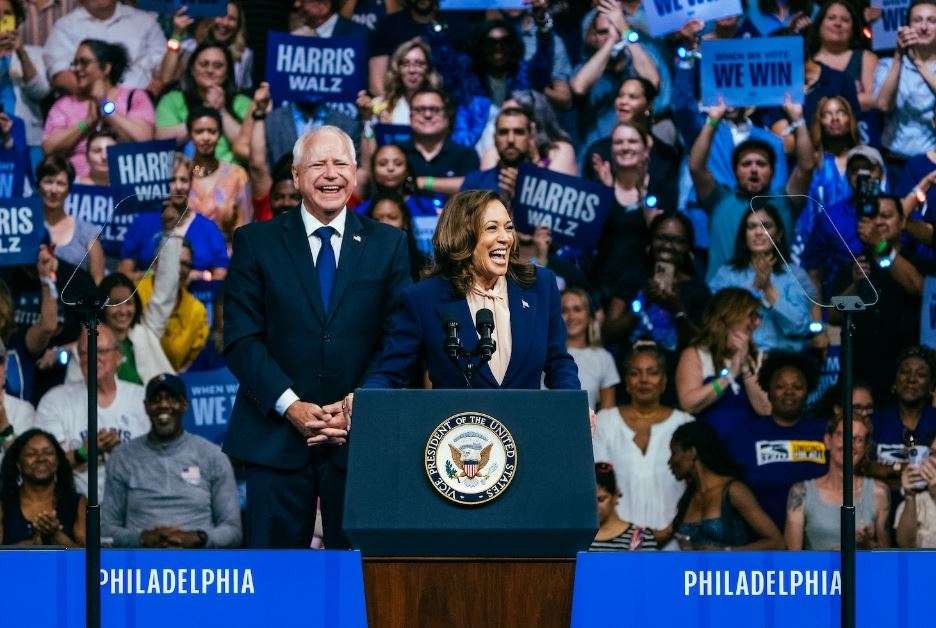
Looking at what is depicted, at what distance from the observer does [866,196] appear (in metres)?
7.32

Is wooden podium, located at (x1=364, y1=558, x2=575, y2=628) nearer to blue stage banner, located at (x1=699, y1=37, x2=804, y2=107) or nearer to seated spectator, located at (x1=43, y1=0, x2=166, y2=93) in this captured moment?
blue stage banner, located at (x1=699, y1=37, x2=804, y2=107)

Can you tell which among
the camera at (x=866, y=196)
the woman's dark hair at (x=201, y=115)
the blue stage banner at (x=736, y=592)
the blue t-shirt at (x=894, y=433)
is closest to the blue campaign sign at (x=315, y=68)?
the woman's dark hair at (x=201, y=115)

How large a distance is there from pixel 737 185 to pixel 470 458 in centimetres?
390

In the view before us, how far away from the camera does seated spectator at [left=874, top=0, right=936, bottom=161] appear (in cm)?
736

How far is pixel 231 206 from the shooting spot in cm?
728

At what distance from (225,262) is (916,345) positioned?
292cm

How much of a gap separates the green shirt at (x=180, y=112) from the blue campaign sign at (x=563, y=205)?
1.21 meters

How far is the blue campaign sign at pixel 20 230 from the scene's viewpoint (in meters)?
7.24

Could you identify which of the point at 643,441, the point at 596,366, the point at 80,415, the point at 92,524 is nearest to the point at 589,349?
the point at 596,366

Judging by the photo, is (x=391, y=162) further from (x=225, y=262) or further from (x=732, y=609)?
(x=732, y=609)

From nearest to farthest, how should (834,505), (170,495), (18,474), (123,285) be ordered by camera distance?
(123,285)
(170,495)
(834,505)
(18,474)

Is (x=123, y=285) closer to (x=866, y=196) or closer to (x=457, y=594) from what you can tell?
(x=457, y=594)

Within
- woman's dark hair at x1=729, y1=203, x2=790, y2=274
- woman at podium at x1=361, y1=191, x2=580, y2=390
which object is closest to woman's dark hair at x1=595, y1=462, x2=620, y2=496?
woman's dark hair at x1=729, y1=203, x2=790, y2=274

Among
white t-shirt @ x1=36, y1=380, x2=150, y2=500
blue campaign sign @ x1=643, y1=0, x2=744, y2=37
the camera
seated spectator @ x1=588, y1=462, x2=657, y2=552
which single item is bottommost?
seated spectator @ x1=588, y1=462, x2=657, y2=552
